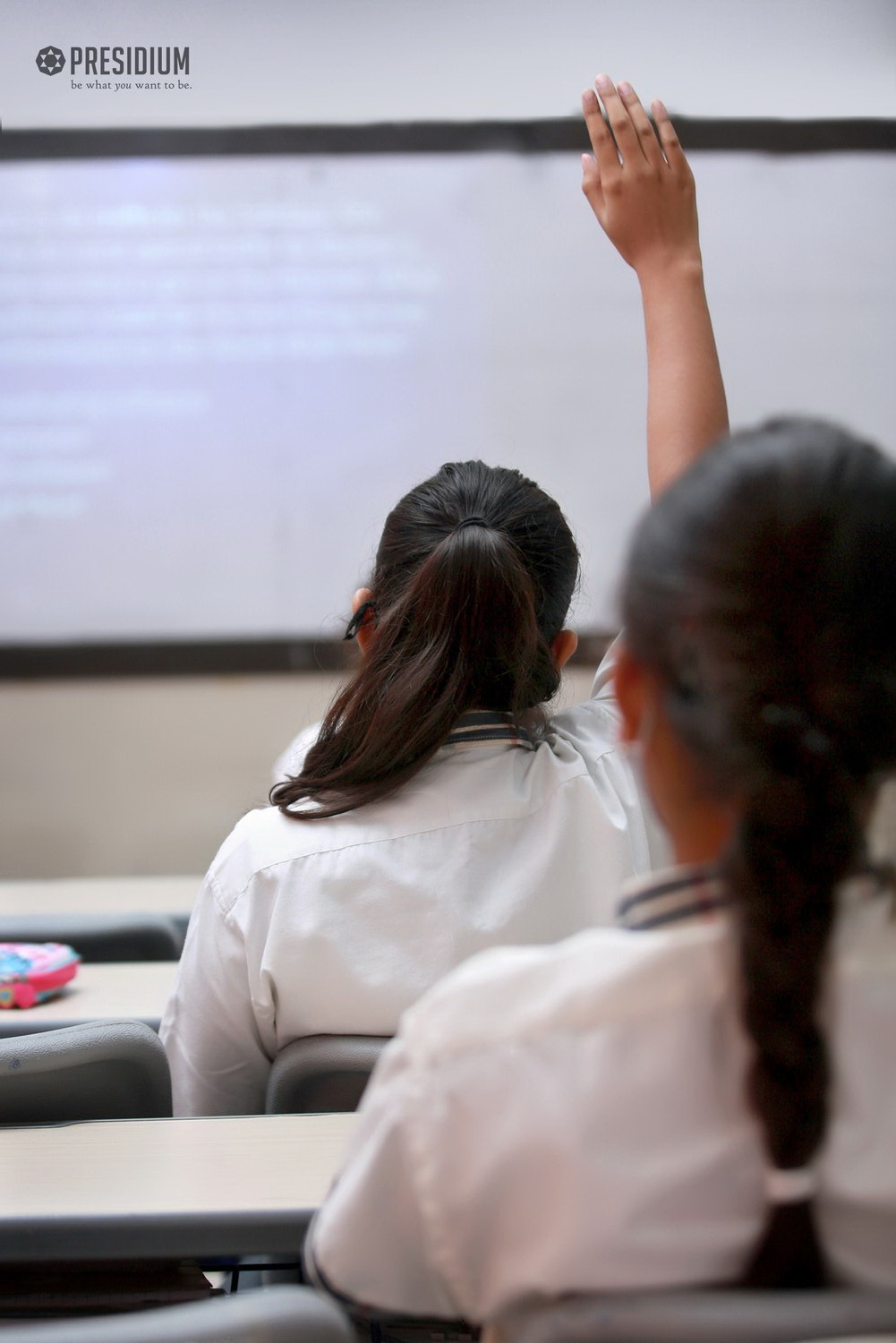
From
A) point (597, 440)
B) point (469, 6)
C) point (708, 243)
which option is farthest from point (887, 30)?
point (597, 440)

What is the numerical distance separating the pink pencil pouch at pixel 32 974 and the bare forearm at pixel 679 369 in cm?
120

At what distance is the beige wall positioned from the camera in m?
3.29

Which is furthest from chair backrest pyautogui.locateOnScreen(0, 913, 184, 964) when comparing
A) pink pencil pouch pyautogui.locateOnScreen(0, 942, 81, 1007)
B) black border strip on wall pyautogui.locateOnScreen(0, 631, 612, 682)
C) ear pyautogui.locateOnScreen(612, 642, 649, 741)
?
ear pyautogui.locateOnScreen(612, 642, 649, 741)

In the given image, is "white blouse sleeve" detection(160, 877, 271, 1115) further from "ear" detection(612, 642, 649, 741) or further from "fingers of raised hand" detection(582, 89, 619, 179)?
"fingers of raised hand" detection(582, 89, 619, 179)

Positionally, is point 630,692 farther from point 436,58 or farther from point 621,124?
point 436,58

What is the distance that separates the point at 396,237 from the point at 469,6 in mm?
645

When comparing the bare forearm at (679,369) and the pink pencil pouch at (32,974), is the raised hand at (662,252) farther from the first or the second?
the pink pencil pouch at (32,974)

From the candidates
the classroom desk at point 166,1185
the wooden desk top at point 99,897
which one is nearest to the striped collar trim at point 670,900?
the classroom desk at point 166,1185

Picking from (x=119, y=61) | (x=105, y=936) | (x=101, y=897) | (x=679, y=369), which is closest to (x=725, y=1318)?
(x=679, y=369)

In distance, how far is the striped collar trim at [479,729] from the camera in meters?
1.29

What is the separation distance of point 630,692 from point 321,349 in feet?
9.02

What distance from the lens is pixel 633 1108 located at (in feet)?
1.94

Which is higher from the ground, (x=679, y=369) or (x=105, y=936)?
(x=679, y=369)

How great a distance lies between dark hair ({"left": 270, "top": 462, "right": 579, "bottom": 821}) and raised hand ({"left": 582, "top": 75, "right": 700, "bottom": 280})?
0.33 metres
